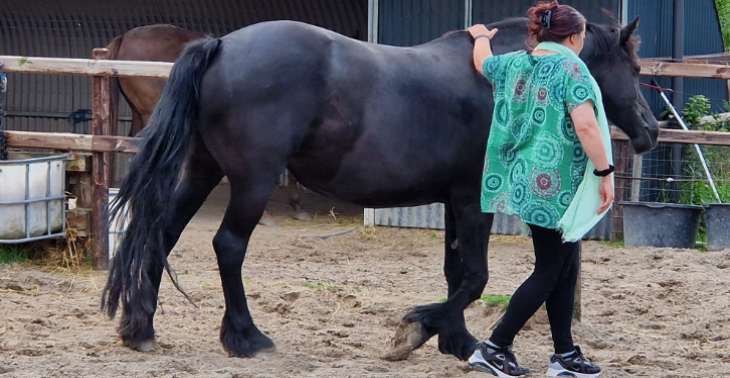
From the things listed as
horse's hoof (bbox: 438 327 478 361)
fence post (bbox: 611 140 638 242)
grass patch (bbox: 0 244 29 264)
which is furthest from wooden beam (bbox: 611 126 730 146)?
grass patch (bbox: 0 244 29 264)

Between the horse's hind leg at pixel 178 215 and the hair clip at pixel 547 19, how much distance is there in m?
1.67

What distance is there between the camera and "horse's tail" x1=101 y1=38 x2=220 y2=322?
409cm

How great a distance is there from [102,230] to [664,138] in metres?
4.49

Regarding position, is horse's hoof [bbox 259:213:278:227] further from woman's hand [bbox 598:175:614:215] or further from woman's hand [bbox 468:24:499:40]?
woman's hand [bbox 598:175:614:215]

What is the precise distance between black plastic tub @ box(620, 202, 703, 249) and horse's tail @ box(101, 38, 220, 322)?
4.65m

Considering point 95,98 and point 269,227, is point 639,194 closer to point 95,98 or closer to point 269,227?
point 269,227

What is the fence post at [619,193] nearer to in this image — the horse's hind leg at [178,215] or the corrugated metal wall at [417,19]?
the corrugated metal wall at [417,19]

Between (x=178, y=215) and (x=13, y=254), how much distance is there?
2.46 m

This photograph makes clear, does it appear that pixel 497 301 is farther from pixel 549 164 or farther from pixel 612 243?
pixel 612 243

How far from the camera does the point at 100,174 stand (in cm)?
651

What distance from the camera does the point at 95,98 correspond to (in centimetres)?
646

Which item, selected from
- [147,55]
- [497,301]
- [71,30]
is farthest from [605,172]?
[71,30]

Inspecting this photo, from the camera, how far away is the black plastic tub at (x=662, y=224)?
7645mm

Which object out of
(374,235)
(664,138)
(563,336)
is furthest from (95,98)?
(664,138)
